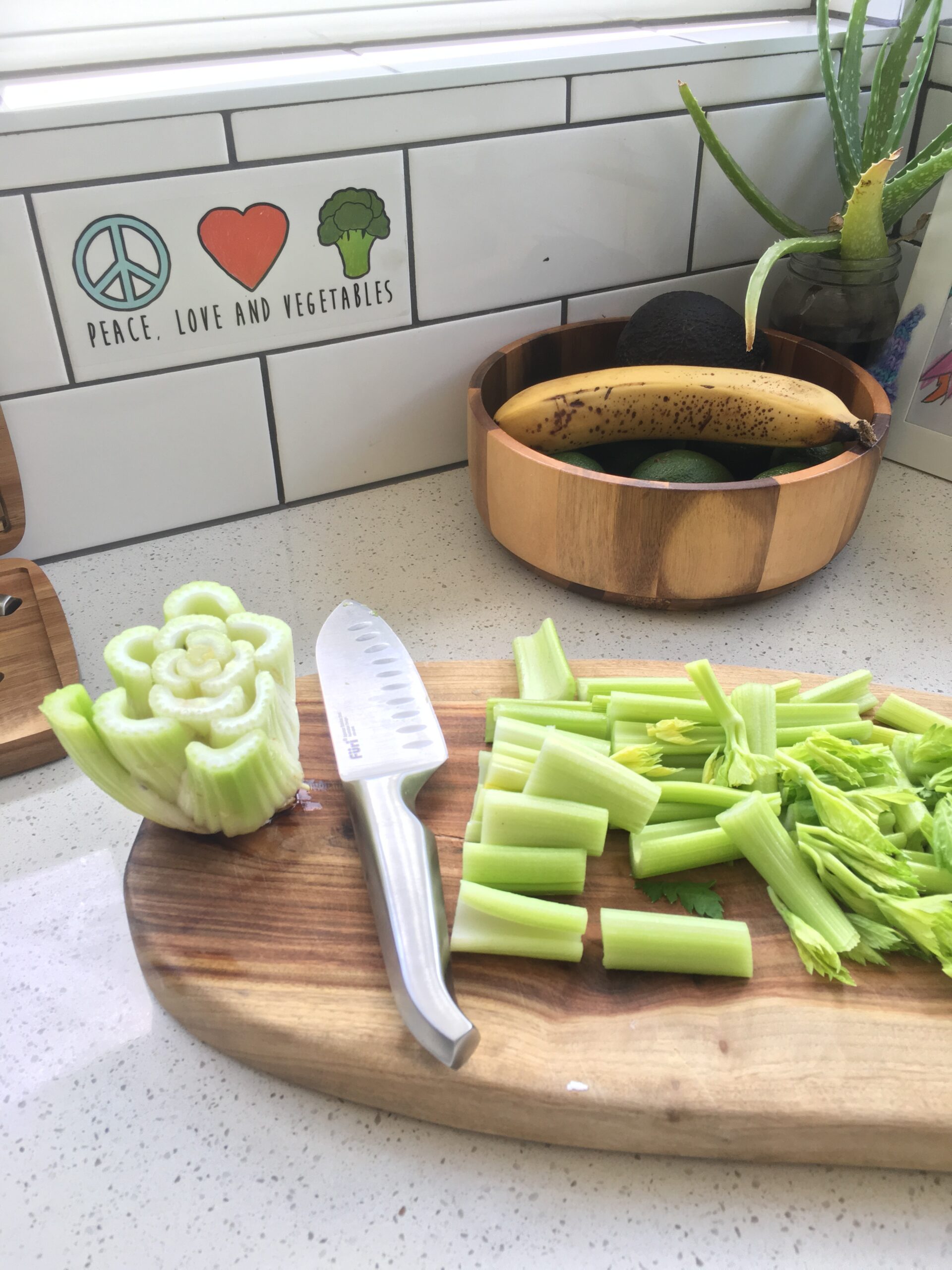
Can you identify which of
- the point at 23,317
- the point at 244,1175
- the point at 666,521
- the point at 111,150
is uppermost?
the point at 111,150

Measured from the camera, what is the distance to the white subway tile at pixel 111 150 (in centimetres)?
73

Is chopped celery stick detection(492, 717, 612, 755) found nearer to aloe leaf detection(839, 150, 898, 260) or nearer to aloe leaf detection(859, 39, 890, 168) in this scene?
aloe leaf detection(839, 150, 898, 260)

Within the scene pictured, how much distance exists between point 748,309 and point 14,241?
571 millimetres

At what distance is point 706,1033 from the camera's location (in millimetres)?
487

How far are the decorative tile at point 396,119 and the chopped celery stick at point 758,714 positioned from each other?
57 centimetres

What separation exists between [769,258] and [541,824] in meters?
0.56

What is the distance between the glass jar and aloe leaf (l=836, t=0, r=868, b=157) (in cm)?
13

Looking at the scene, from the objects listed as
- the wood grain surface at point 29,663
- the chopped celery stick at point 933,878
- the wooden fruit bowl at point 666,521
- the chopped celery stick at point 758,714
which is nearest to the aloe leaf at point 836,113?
the wooden fruit bowl at point 666,521

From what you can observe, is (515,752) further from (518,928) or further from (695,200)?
(695,200)

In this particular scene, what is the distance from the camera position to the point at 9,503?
0.77 metres

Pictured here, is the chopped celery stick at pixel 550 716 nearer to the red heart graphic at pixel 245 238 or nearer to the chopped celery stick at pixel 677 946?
the chopped celery stick at pixel 677 946

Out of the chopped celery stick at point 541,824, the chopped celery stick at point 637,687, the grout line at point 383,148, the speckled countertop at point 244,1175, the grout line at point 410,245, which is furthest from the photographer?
the grout line at point 410,245

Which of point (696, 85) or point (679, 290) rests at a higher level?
point (696, 85)

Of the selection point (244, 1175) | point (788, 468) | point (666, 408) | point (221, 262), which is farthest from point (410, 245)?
point (244, 1175)
